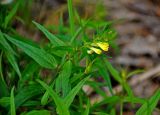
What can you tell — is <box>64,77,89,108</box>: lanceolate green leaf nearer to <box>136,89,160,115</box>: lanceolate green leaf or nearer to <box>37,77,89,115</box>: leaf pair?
<box>37,77,89,115</box>: leaf pair

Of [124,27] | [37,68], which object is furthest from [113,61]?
[37,68]

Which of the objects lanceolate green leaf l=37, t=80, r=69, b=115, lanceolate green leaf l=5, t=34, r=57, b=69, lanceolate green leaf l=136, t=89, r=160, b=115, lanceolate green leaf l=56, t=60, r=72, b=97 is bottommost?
lanceolate green leaf l=136, t=89, r=160, b=115

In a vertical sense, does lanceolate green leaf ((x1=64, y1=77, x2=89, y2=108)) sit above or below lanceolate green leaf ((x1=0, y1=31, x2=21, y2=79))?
below

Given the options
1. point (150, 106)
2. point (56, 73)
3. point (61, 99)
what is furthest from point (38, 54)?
point (150, 106)

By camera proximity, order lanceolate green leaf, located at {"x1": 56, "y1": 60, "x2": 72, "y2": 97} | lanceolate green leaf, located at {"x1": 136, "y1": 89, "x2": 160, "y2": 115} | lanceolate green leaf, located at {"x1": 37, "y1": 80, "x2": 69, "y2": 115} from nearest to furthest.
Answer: lanceolate green leaf, located at {"x1": 37, "y1": 80, "x2": 69, "y2": 115} → lanceolate green leaf, located at {"x1": 56, "y1": 60, "x2": 72, "y2": 97} → lanceolate green leaf, located at {"x1": 136, "y1": 89, "x2": 160, "y2": 115}

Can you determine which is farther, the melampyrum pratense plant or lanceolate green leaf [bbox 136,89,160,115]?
lanceolate green leaf [bbox 136,89,160,115]

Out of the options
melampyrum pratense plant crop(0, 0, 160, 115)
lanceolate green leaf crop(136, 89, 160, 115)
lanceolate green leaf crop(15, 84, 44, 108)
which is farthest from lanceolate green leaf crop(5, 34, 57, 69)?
lanceolate green leaf crop(136, 89, 160, 115)

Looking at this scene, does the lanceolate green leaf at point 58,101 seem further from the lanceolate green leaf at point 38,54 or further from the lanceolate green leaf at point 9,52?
the lanceolate green leaf at point 9,52

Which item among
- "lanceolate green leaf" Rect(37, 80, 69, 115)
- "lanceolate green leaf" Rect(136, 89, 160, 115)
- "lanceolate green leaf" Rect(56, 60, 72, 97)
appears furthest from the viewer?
"lanceolate green leaf" Rect(136, 89, 160, 115)
